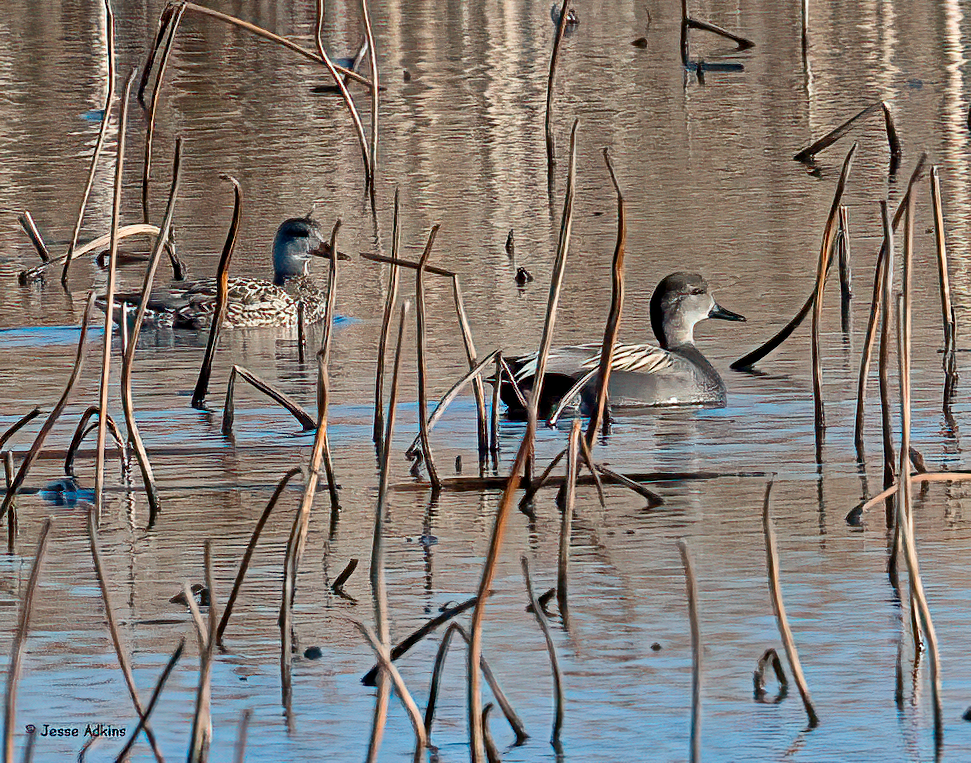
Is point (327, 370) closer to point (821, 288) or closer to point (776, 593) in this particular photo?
point (776, 593)

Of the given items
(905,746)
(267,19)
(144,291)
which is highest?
(267,19)

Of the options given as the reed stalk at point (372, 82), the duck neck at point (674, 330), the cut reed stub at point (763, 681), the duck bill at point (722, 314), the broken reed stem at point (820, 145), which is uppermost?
the reed stalk at point (372, 82)

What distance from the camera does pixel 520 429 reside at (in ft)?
28.2

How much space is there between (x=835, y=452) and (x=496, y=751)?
3.30 metres

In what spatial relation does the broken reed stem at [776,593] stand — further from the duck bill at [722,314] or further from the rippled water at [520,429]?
the duck bill at [722,314]

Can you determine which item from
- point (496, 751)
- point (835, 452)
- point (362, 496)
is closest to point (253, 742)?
point (496, 751)

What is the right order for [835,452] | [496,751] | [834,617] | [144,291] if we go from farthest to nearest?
[835,452]
[144,291]
[834,617]
[496,751]

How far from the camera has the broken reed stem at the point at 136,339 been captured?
6.25 m

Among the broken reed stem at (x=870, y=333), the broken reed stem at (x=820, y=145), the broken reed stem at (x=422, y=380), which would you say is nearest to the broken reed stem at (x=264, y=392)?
the broken reed stem at (x=422, y=380)

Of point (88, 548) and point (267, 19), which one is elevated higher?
point (267, 19)

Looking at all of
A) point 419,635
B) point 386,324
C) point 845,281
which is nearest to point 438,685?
point 419,635

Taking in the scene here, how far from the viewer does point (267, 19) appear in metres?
26.5

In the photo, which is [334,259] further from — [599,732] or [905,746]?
[905,746]

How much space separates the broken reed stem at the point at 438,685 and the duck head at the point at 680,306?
504 cm
